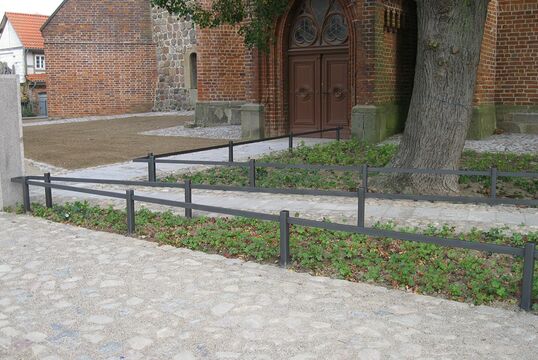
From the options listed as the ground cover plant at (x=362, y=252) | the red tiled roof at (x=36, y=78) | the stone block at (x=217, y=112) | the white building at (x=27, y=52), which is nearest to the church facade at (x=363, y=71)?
the stone block at (x=217, y=112)

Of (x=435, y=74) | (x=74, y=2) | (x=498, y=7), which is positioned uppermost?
(x=74, y=2)

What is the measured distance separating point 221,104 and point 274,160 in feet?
34.5

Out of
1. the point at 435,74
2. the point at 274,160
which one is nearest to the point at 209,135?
the point at 274,160

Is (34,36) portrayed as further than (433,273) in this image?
Yes

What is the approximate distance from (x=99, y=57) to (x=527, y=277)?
28218 millimetres

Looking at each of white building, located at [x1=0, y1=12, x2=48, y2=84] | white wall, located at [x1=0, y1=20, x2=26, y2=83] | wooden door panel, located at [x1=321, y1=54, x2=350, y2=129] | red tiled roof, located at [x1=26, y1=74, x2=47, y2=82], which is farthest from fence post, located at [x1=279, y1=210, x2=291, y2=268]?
white wall, located at [x1=0, y1=20, x2=26, y2=83]

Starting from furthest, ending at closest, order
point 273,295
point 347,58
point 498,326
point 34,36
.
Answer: point 34,36 → point 347,58 → point 273,295 → point 498,326

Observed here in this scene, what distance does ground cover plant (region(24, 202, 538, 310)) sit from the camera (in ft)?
17.1

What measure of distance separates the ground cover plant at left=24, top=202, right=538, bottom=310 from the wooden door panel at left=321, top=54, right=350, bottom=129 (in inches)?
393

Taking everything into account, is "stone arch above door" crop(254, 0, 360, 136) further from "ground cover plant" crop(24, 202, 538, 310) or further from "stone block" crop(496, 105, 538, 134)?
"ground cover plant" crop(24, 202, 538, 310)

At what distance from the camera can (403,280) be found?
536cm

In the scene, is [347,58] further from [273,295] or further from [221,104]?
[273,295]

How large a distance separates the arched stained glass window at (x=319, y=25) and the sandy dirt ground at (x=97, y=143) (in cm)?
374

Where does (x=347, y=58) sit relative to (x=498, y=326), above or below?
above
